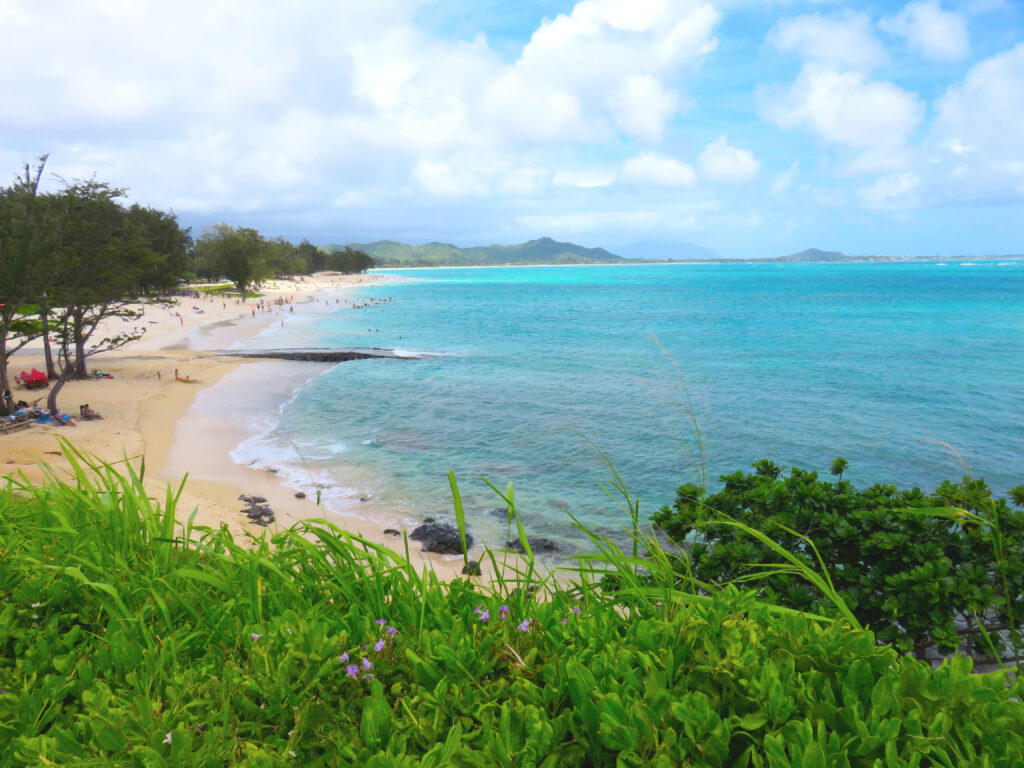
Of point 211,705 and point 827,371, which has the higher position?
point 211,705

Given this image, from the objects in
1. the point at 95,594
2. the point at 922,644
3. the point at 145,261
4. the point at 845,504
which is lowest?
the point at 922,644

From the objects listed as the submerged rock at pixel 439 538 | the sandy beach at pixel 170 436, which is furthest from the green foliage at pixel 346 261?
the submerged rock at pixel 439 538

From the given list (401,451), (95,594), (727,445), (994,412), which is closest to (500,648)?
(95,594)

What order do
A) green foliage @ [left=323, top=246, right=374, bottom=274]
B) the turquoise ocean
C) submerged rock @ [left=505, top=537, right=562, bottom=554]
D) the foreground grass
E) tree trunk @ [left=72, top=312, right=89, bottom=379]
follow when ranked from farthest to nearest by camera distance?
green foliage @ [left=323, top=246, right=374, bottom=274]
tree trunk @ [left=72, top=312, right=89, bottom=379]
the turquoise ocean
submerged rock @ [left=505, top=537, right=562, bottom=554]
the foreground grass

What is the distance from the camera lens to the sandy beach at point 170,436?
1112 centimetres

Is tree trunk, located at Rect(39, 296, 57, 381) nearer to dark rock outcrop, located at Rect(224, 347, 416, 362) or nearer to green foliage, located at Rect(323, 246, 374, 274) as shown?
dark rock outcrop, located at Rect(224, 347, 416, 362)

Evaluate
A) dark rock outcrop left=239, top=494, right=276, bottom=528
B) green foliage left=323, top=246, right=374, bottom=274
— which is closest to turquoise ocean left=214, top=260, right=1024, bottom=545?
dark rock outcrop left=239, top=494, right=276, bottom=528

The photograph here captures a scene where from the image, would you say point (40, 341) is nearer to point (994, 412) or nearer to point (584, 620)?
point (584, 620)

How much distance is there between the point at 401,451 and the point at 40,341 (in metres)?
29.7

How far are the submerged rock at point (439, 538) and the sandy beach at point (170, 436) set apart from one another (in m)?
0.20

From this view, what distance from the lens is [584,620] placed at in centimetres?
182

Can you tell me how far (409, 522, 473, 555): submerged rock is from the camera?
1035 centimetres

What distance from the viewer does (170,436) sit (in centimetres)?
1709

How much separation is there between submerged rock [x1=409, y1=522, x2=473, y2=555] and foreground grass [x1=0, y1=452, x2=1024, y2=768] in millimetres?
8116
